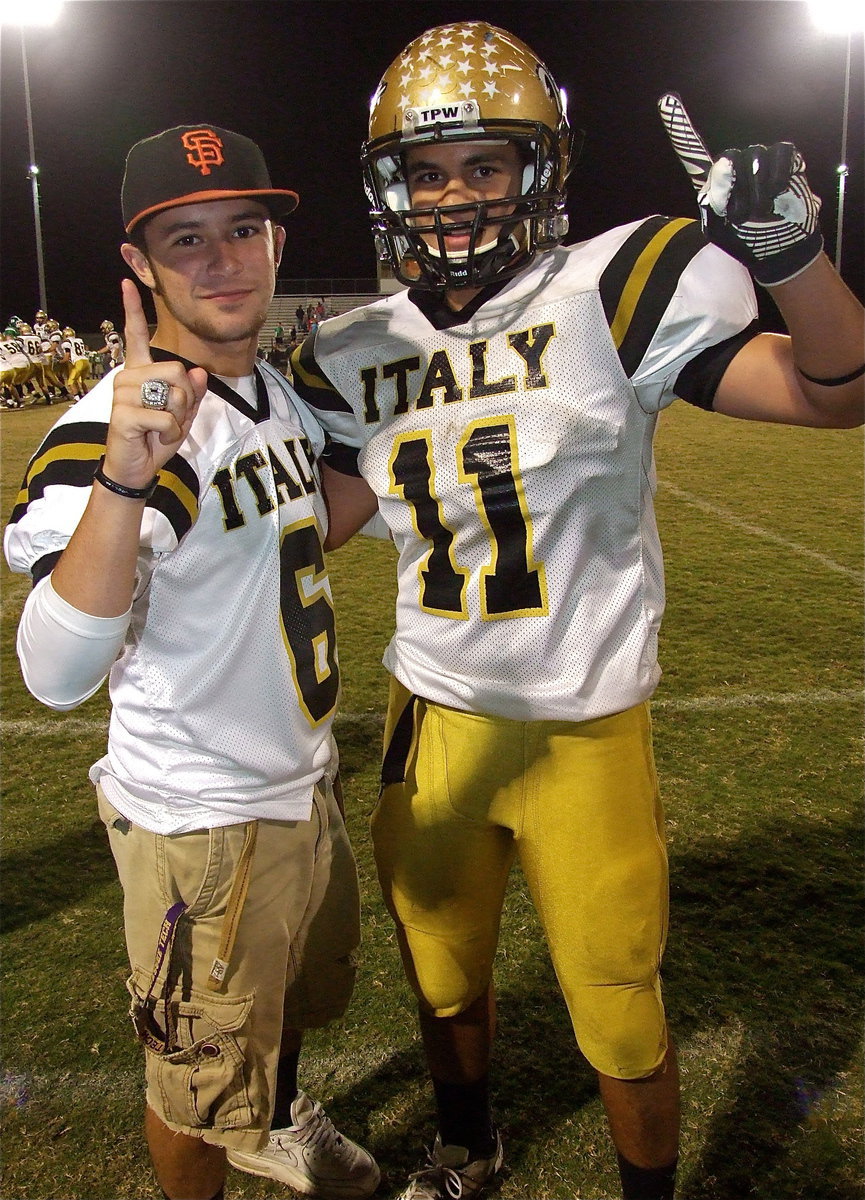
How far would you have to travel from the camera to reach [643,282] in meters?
1.53

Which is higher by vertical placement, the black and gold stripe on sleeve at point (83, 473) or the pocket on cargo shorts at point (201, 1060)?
the black and gold stripe on sleeve at point (83, 473)

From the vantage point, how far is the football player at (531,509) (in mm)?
1560

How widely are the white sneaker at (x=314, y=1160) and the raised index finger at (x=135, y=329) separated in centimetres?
149

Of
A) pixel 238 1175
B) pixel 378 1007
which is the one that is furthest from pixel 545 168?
pixel 238 1175

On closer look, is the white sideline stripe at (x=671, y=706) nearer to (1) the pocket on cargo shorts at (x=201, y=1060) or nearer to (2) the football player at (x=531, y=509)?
(2) the football player at (x=531, y=509)

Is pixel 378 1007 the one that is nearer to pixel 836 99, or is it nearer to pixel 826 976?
pixel 826 976

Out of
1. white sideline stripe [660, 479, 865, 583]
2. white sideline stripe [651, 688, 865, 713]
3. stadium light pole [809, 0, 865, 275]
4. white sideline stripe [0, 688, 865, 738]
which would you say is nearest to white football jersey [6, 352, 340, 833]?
white sideline stripe [0, 688, 865, 738]

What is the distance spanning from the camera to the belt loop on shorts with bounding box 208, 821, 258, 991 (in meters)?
1.53

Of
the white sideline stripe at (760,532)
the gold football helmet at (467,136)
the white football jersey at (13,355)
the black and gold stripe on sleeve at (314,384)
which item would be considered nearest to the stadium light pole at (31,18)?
the white football jersey at (13,355)

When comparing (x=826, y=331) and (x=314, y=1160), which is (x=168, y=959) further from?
(x=826, y=331)

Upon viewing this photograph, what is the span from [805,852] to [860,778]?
54 centimetres

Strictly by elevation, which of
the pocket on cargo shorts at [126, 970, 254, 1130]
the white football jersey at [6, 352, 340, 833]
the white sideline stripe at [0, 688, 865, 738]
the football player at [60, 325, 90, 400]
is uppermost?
the white football jersey at [6, 352, 340, 833]

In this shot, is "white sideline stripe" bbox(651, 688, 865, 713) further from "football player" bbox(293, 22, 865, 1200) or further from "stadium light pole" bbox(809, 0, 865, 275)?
"stadium light pole" bbox(809, 0, 865, 275)

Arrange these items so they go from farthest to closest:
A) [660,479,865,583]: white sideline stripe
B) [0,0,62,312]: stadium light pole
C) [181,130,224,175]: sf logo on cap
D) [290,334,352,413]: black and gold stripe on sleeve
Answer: [0,0,62,312]: stadium light pole, [660,479,865,583]: white sideline stripe, [290,334,352,413]: black and gold stripe on sleeve, [181,130,224,175]: sf logo on cap
